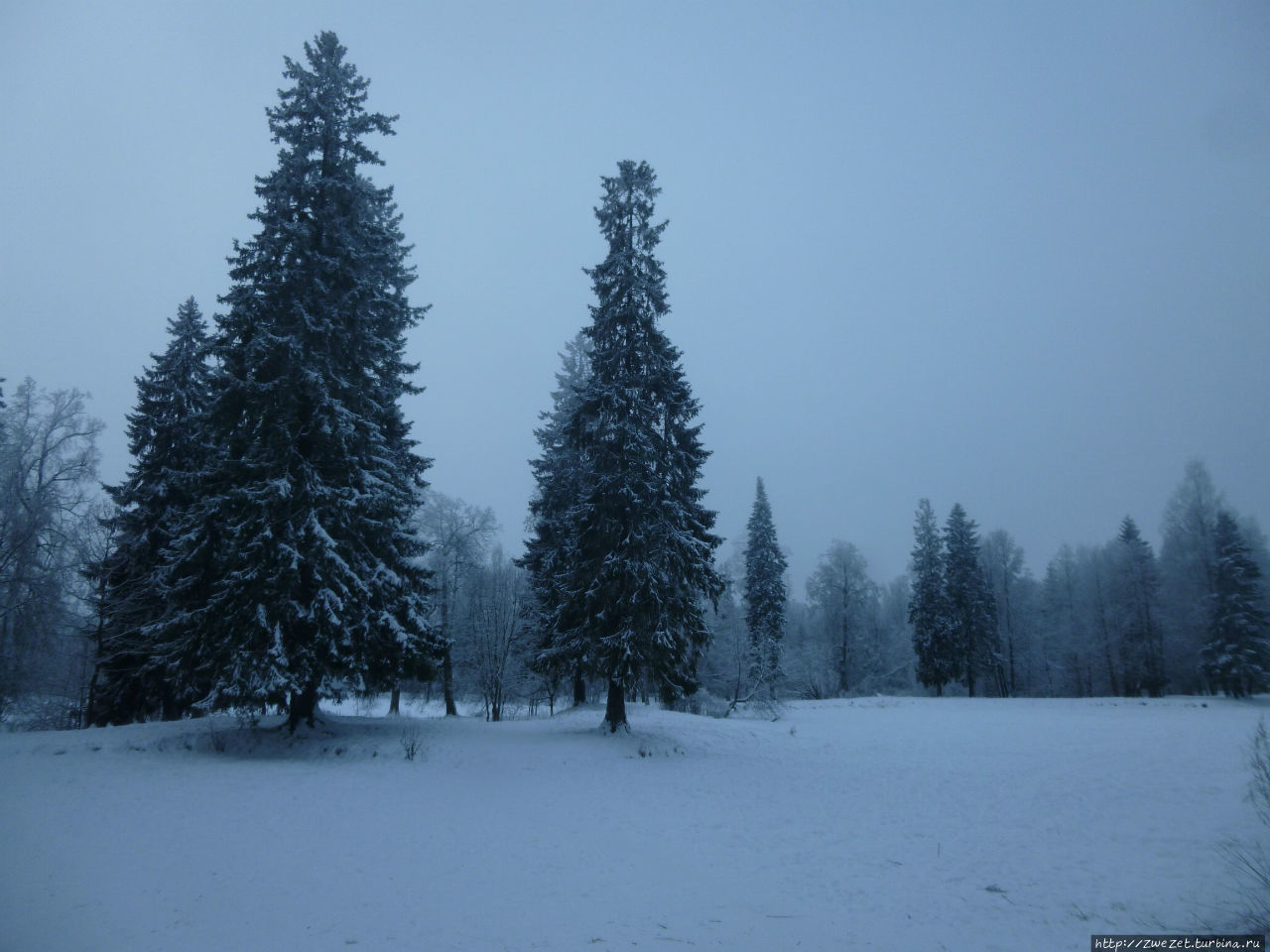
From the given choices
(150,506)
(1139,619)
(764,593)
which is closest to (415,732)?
(150,506)

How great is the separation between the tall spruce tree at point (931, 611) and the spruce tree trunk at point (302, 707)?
150 ft

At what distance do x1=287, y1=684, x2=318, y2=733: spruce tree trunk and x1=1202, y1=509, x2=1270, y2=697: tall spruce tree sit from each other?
155 ft

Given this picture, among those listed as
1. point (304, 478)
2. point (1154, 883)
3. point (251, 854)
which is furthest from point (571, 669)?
point (1154, 883)

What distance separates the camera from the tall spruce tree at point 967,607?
157 feet

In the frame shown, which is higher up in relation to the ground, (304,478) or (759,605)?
(304,478)

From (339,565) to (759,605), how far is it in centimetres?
3201

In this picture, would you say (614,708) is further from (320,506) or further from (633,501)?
(320,506)

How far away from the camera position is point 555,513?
25.6 m

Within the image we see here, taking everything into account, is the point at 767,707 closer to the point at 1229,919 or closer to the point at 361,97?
the point at 1229,919

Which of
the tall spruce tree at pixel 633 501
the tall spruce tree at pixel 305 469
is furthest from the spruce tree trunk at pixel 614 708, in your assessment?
the tall spruce tree at pixel 305 469

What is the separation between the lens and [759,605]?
42.6 metres

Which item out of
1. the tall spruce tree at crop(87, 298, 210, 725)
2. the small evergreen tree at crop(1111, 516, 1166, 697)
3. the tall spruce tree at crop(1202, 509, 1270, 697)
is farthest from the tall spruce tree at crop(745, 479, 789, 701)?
the tall spruce tree at crop(87, 298, 210, 725)

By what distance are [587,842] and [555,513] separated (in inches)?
632

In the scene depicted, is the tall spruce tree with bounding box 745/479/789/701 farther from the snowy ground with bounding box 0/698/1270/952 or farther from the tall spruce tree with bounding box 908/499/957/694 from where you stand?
the snowy ground with bounding box 0/698/1270/952
